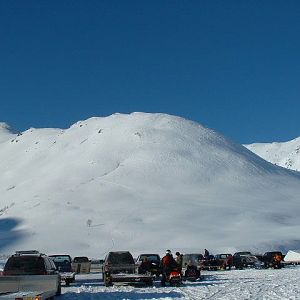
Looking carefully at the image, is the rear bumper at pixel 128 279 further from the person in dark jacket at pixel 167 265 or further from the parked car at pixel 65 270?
the parked car at pixel 65 270

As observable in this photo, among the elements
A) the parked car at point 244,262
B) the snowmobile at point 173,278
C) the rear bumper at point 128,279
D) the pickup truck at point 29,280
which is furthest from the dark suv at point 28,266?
the parked car at point 244,262

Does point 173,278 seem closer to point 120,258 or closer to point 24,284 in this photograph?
point 120,258

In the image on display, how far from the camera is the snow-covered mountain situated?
107625 mm

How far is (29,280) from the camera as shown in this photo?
1717 cm

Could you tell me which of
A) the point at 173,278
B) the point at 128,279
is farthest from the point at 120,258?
the point at 173,278

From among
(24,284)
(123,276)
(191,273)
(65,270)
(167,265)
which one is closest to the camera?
(24,284)

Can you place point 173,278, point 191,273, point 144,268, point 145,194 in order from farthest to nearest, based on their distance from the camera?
1. point 145,194
2. point 191,273
3. point 144,268
4. point 173,278

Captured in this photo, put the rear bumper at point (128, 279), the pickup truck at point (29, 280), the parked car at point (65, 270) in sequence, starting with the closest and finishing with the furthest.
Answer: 1. the pickup truck at point (29, 280)
2. the rear bumper at point (128, 279)
3. the parked car at point (65, 270)

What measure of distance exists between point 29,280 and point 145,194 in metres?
117

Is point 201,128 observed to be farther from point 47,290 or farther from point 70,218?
point 47,290

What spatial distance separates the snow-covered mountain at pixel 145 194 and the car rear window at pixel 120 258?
66.0 metres

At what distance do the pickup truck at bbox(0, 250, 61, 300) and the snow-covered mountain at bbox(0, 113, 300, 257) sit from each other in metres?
75.9

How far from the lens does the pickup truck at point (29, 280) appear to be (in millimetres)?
15016

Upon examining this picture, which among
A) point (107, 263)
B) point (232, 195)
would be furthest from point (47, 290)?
point (232, 195)
